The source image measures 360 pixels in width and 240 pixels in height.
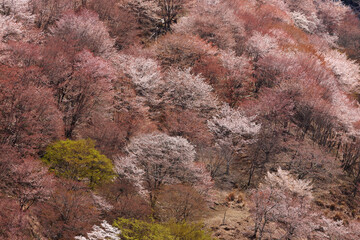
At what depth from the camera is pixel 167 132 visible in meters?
30.1

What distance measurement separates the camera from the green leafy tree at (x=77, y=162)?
829 inches

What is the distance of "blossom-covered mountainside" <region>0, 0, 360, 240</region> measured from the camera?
63.0 ft

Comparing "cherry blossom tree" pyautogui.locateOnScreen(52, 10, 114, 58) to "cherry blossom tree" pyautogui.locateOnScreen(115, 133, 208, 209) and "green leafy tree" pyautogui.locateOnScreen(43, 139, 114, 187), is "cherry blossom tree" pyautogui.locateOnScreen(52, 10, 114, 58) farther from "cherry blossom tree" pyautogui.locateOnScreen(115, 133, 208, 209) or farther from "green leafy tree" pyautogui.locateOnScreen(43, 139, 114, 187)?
"cherry blossom tree" pyautogui.locateOnScreen(115, 133, 208, 209)

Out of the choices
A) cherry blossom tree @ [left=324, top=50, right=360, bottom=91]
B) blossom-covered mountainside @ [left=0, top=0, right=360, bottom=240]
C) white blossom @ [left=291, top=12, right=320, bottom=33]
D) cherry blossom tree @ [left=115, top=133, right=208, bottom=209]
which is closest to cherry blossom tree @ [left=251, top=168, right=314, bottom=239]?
blossom-covered mountainside @ [left=0, top=0, right=360, bottom=240]

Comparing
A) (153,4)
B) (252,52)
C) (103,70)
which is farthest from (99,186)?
(153,4)

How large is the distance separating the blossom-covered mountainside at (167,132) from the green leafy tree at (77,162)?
0.10m

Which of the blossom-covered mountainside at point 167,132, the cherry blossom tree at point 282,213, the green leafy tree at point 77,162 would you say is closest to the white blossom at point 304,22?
the blossom-covered mountainside at point 167,132

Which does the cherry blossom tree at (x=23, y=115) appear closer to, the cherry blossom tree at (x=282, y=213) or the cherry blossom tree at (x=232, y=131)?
the cherry blossom tree at (x=232, y=131)

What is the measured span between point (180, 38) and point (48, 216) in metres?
29.3

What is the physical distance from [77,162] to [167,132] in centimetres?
1104

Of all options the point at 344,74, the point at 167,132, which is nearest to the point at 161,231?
the point at 167,132

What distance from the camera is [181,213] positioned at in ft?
73.0

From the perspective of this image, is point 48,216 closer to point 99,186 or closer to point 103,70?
point 99,186

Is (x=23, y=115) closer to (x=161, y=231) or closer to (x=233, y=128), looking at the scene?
(x=161, y=231)
